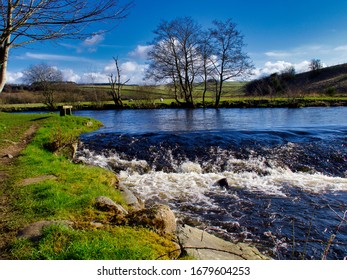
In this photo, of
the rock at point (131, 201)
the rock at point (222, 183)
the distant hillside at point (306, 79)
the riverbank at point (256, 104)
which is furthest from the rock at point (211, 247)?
the distant hillside at point (306, 79)

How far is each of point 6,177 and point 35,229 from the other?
3.89 metres

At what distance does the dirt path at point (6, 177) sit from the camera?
13.5 ft

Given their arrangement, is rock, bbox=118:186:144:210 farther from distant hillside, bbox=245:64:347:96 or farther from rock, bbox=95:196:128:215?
distant hillside, bbox=245:64:347:96

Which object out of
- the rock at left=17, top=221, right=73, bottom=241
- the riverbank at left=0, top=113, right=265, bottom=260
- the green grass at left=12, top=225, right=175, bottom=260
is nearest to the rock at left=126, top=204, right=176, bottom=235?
the riverbank at left=0, top=113, right=265, bottom=260

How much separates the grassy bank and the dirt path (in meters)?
0.02

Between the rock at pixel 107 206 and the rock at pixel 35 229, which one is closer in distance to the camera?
the rock at pixel 35 229

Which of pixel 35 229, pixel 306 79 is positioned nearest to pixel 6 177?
pixel 35 229

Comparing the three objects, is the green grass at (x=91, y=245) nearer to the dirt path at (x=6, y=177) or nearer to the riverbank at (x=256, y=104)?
the dirt path at (x=6, y=177)

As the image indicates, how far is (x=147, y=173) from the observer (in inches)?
434

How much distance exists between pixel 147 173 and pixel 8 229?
6.85 meters

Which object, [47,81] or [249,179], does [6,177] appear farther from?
[47,81]

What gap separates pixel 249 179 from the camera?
9984 millimetres

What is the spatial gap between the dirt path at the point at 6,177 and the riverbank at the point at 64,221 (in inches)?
0.7
